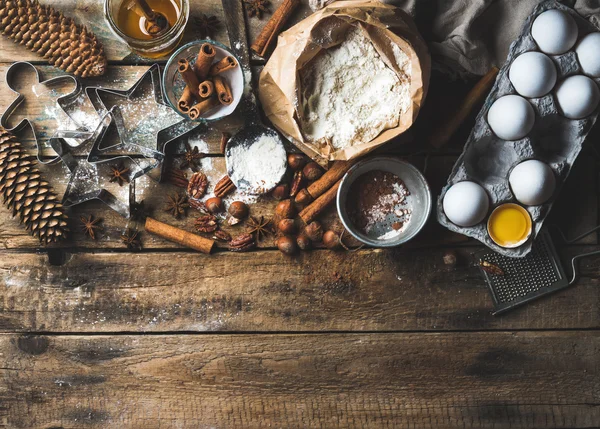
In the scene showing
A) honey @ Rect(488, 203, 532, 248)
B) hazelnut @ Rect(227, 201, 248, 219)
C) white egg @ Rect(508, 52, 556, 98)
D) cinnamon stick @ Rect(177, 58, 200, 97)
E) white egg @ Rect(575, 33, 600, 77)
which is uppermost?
white egg @ Rect(575, 33, 600, 77)

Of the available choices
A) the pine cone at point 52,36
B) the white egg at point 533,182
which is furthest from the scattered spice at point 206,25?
the white egg at point 533,182

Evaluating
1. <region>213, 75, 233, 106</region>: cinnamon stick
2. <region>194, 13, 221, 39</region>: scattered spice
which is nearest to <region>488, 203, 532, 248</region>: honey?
<region>213, 75, 233, 106</region>: cinnamon stick

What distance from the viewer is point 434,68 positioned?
4.73 ft

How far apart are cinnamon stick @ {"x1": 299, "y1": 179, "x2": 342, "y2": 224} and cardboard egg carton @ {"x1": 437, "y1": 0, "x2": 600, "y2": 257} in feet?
0.90

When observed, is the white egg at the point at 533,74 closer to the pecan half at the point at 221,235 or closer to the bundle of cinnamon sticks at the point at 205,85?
the bundle of cinnamon sticks at the point at 205,85

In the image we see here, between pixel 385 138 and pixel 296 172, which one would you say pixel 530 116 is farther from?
pixel 296 172

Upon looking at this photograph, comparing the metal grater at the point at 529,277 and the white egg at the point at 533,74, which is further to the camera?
the metal grater at the point at 529,277

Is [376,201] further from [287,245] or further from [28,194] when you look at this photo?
[28,194]

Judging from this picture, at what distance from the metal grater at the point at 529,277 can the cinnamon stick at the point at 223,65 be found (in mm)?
815

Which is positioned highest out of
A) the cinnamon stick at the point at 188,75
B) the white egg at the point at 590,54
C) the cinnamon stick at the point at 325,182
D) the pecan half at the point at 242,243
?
the white egg at the point at 590,54

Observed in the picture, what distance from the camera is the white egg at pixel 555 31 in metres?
1.26

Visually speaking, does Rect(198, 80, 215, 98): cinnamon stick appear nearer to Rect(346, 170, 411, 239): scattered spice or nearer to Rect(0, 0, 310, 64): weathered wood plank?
Rect(0, 0, 310, 64): weathered wood plank

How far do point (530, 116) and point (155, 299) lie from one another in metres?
1.04

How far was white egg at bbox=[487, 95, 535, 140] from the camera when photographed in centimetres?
125
